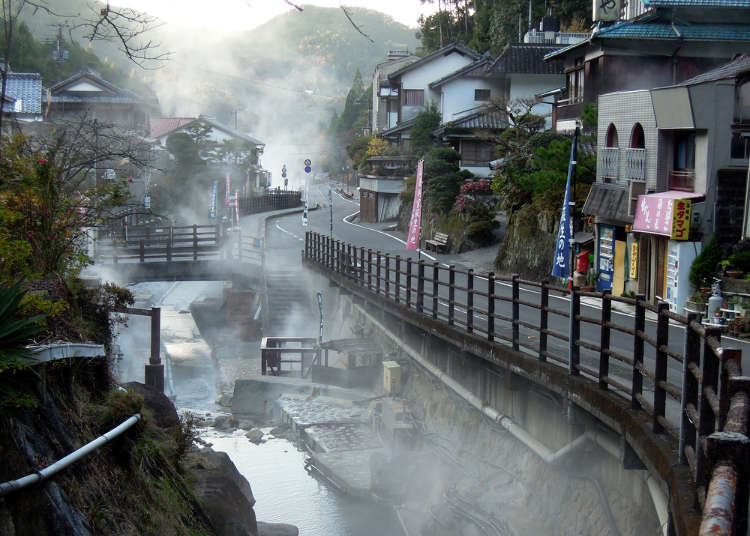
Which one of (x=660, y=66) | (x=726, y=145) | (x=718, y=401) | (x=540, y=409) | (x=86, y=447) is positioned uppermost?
(x=660, y=66)

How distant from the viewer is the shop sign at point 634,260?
865 inches

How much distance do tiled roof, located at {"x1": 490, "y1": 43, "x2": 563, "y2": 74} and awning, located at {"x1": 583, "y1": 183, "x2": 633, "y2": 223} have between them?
71.8ft

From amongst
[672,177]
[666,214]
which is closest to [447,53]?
[672,177]

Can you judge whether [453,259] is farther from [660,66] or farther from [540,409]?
[540,409]

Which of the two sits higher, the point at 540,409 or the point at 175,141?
the point at 175,141

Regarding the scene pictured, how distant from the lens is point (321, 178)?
114 metres

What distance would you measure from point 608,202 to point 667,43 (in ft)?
25.5

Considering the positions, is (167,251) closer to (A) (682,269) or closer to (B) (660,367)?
(A) (682,269)

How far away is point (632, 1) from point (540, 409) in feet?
78.2

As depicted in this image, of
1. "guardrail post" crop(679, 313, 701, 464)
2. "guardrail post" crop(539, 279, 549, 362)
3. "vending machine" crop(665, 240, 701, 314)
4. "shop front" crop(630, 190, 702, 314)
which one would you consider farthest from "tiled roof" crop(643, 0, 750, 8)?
"guardrail post" crop(679, 313, 701, 464)

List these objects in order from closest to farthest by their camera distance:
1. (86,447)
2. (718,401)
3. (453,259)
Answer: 1. (718,401)
2. (86,447)
3. (453,259)

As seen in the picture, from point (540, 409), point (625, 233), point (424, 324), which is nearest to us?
point (540, 409)

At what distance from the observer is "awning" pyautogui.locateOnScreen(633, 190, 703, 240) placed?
1919 cm

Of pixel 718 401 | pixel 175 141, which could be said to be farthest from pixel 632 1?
pixel 175 141
